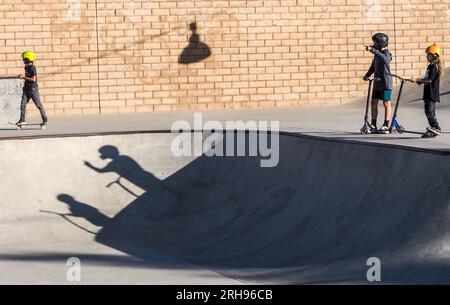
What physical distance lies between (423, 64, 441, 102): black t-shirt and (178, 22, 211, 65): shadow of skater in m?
10.6

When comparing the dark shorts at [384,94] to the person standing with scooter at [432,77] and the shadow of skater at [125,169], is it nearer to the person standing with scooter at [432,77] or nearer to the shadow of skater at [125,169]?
the person standing with scooter at [432,77]

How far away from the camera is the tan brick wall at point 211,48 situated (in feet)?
80.7

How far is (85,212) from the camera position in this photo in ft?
55.3

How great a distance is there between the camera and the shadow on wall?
39.7ft

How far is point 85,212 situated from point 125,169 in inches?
48.3

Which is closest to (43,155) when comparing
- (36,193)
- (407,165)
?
(36,193)

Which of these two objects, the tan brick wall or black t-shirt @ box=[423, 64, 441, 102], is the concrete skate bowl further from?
the tan brick wall

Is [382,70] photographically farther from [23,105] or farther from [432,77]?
[23,105]

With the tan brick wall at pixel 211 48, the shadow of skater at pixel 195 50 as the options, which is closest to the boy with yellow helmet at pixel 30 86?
the tan brick wall at pixel 211 48

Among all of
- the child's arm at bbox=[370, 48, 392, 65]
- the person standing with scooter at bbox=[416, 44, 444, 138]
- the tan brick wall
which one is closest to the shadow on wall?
the person standing with scooter at bbox=[416, 44, 444, 138]

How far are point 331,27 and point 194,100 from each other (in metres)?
4.02

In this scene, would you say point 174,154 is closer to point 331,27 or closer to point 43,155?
point 43,155

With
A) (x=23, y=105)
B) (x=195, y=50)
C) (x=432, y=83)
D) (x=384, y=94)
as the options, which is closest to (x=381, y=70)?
(x=384, y=94)

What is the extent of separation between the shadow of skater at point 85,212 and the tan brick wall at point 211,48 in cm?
794
